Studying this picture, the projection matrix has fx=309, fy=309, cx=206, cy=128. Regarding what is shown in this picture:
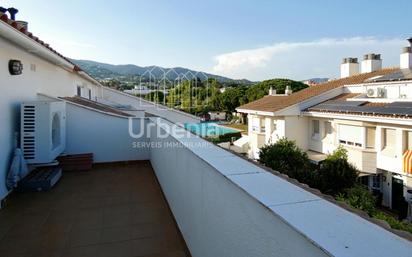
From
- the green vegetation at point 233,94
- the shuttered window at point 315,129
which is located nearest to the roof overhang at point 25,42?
the shuttered window at point 315,129

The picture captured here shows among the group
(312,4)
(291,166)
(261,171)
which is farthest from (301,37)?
(261,171)

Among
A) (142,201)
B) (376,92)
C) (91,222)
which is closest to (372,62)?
(376,92)

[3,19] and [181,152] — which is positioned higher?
[3,19]

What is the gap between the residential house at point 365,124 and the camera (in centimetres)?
1834

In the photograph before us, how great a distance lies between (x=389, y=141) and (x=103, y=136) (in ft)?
57.2

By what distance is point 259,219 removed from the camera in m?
2.02

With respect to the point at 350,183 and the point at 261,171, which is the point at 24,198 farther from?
the point at 350,183

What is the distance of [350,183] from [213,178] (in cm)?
1935

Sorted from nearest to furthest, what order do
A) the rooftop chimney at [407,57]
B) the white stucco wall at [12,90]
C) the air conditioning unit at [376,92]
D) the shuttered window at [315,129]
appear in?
the white stucco wall at [12,90] → the air conditioning unit at [376,92] → the rooftop chimney at [407,57] → the shuttered window at [315,129]

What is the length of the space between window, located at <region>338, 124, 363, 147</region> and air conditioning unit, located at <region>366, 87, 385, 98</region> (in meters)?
3.16

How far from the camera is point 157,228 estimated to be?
518 cm

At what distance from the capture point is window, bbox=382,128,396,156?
18.9m

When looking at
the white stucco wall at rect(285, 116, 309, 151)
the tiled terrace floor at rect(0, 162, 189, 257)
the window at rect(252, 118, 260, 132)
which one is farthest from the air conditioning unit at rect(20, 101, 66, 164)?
the window at rect(252, 118, 260, 132)

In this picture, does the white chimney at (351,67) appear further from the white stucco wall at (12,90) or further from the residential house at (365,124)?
the white stucco wall at (12,90)
